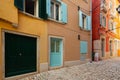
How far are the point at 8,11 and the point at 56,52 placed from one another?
5.88 m

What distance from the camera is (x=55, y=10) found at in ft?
46.9

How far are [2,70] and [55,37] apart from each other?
5519 millimetres

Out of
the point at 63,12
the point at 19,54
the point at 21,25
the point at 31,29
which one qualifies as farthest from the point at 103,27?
the point at 19,54

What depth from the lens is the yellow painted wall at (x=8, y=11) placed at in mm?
8602

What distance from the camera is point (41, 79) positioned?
A: 9.96m

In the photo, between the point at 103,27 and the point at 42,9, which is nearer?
the point at 42,9

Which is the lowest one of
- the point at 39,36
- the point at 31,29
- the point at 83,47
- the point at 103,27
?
the point at 83,47

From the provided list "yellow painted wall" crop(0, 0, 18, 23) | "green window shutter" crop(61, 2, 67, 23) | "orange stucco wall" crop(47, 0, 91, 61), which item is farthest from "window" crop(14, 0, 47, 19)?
"green window shutter" crop(61, 2, 67, 23)

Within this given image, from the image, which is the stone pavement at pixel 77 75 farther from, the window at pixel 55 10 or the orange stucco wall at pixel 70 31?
the window at pixel 55 10

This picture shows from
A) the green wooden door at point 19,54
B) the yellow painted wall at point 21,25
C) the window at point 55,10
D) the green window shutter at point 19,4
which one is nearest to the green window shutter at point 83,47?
the window at point 55,10

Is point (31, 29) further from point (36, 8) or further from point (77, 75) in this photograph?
point (77, 75)

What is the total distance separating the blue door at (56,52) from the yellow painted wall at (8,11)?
4514 mm

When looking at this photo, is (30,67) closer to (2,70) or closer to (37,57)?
(37,57)

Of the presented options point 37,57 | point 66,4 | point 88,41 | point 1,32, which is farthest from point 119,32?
point 1,32
